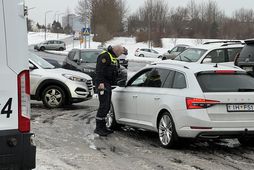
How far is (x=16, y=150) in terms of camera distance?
4281 millimetres

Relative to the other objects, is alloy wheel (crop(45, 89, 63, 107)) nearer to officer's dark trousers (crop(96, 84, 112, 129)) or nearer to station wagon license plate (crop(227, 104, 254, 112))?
officer's dark trousers (crop(96, 84, 112, 129))

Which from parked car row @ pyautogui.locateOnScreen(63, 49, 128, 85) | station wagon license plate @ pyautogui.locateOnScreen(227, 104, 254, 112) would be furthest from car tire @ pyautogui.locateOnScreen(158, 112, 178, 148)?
parked car row @ pyautogui.locateOnScreen(63, 49, 128, 85)

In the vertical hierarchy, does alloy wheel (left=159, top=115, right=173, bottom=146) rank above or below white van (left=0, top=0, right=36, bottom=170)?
below

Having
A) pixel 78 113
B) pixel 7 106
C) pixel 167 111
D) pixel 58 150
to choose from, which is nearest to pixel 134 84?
pixel 167 111

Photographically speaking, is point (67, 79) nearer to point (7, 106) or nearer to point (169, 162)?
point (169, 162)

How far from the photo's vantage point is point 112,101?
980cm

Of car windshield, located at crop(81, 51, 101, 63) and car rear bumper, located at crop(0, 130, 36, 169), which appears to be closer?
car rear bumper, located at crop(0, 130, 36, 169)

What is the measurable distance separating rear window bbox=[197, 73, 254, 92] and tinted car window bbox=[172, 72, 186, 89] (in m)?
0.27

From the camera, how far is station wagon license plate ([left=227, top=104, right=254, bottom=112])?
728 cm

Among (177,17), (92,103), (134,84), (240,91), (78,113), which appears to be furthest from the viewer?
(177,17)

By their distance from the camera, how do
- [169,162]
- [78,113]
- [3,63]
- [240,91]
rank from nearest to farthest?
[3,63]
[169,162]
[240,91]
[78,113]

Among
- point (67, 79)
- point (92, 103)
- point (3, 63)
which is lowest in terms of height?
point (92, 103)

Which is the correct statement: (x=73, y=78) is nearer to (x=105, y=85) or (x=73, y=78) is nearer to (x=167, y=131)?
(x=105, y=85)

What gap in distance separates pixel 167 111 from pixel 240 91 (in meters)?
1.23
